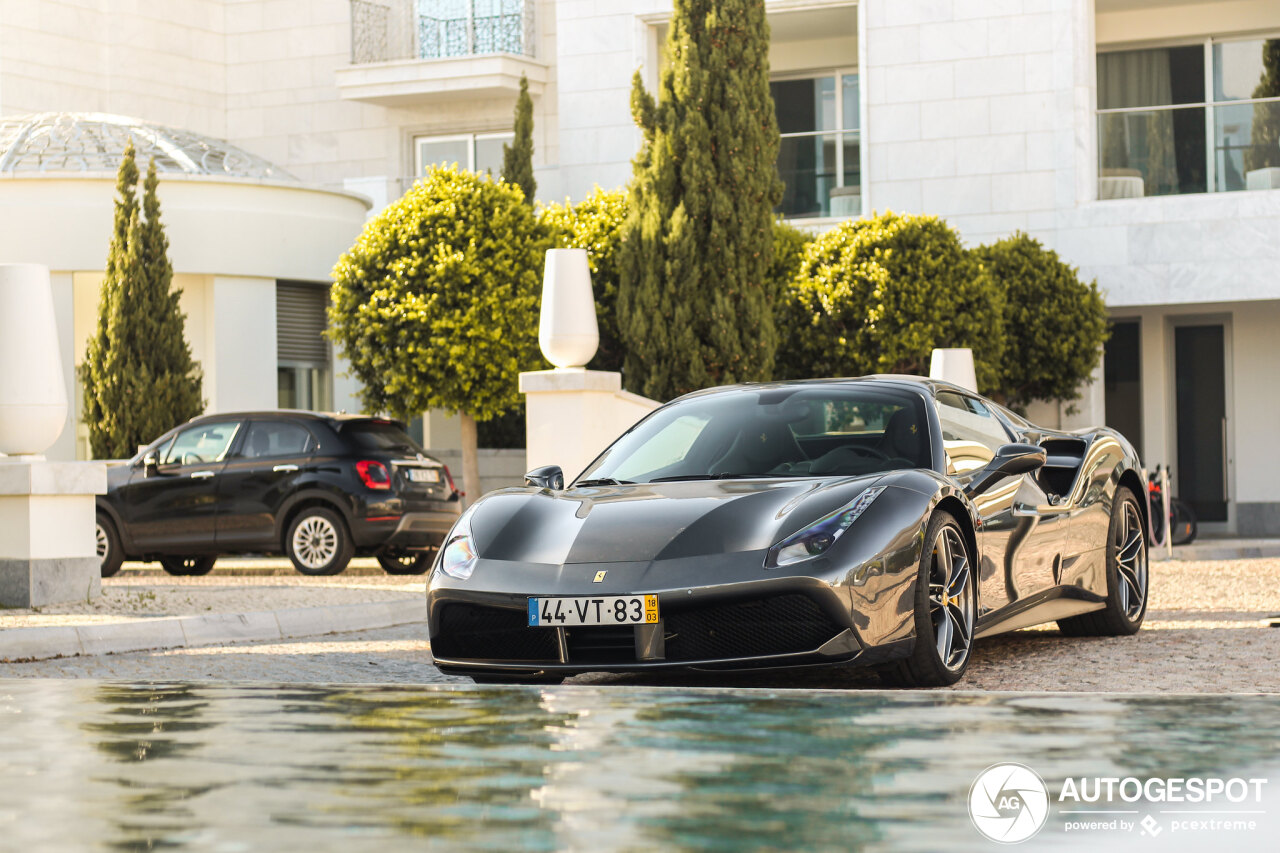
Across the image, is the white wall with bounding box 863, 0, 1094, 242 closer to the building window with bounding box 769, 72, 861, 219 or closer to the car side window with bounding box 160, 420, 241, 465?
the building window with bounding box 769, 72, 861, 219

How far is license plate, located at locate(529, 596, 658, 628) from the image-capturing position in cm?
563

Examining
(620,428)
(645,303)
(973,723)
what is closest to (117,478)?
(620,428)

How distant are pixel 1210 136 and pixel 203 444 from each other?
13901mm

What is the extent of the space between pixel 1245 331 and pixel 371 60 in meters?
16.6

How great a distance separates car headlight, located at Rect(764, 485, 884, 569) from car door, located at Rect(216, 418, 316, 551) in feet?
34.6

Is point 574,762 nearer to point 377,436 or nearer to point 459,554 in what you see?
point 459,554

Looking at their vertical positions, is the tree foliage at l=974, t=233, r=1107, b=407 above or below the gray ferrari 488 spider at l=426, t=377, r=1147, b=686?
above

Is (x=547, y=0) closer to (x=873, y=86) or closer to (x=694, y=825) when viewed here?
(x=873, y=86)

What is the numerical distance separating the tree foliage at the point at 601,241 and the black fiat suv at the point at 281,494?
568 cm

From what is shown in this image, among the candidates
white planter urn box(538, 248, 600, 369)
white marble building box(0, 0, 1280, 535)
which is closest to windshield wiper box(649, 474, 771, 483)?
white planter urn box(538, 248, 600, 369)

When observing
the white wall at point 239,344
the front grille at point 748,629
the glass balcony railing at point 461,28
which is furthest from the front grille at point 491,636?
the glass balcony railing at point 461,28

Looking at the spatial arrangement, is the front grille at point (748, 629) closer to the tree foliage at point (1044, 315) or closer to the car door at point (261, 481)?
the car door at point (261, 481)

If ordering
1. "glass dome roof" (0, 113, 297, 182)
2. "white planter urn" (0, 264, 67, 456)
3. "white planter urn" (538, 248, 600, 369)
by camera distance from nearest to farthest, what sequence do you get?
"white planter urn" (0, 264, 67, 456)
"white planter urn" (538, 248, 600, 369)
"glass dome roof" (0, 113, 297, 182)

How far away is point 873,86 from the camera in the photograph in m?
24.5
